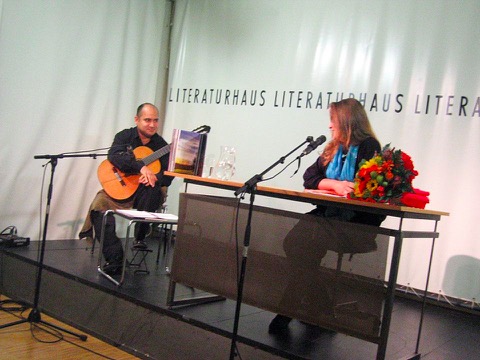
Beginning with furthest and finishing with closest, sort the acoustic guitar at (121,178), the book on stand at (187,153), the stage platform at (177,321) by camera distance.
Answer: the acoustic guitar at (121,178) < the book on stand at (187,153) < the stage platform at (177,321)

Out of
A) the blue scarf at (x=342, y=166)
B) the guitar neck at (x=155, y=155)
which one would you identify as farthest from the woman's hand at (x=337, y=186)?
the guitar neck at (x=155, y=155)

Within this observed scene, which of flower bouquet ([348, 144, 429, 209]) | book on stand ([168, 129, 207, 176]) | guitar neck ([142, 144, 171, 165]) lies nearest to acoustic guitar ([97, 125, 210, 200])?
guitar neck ([142, 144, 171, 165])

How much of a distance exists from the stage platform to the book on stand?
821 millimetres

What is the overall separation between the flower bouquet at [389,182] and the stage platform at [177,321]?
0.80m

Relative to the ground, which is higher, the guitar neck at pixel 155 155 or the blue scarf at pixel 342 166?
the blue scarf at pixel 342 166

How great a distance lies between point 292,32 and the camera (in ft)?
15.2

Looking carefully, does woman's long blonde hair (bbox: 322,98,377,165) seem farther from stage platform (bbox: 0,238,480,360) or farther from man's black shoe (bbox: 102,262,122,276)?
man's black shoe (bbox: 102,262,122,276)

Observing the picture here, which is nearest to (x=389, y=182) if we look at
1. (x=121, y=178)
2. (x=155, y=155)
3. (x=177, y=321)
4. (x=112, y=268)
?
(x=177, y=321)

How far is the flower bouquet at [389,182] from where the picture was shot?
87.6 inches

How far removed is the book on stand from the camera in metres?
3.01

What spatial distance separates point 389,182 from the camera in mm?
2230

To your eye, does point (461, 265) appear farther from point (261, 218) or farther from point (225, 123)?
point (225, 123)

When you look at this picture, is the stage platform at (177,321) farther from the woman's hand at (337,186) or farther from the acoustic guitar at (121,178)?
the woman's hand at (337,186)

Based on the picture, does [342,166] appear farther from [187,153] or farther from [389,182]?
[187,153]
